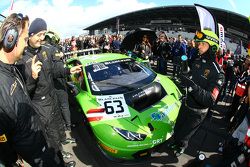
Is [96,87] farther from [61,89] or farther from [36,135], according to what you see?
[36,135]

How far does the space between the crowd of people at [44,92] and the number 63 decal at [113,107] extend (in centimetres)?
79

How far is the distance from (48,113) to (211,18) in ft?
12.6

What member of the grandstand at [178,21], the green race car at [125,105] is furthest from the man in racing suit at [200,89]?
the grandstand at [178,21]

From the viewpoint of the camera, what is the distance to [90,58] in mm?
5953

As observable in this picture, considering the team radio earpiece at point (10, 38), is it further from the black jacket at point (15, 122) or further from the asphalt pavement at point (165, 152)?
the asphalt pavement at point (165, 152)

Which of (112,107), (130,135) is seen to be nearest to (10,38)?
(130,135)

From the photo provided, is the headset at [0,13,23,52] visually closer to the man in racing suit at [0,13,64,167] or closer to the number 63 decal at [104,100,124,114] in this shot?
the man in racing suit at [0,13,64,167]

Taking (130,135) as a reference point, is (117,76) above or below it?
above

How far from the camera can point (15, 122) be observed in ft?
5.79

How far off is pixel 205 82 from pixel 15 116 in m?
3.11

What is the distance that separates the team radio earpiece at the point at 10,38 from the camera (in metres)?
1.83

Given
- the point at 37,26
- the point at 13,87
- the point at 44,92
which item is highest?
the point at 37,26

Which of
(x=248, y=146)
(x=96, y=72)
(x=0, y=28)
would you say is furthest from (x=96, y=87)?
(x=0, y=28)

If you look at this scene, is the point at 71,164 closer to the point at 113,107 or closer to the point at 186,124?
the point at 113,107
